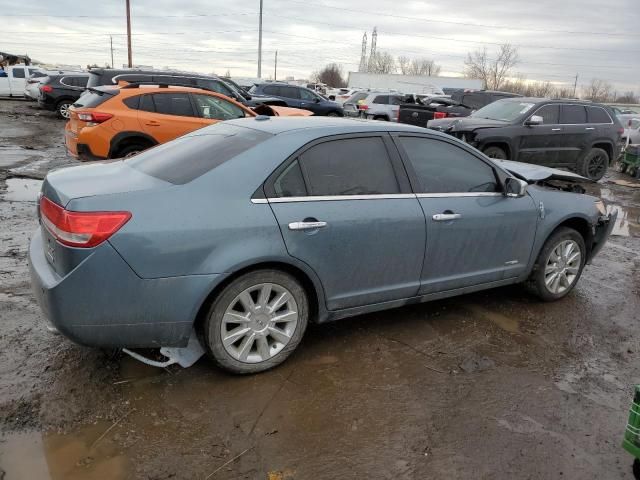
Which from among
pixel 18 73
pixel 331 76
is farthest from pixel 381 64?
pixel 18 73

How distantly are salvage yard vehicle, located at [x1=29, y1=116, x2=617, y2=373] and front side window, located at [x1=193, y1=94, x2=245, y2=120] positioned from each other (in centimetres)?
552

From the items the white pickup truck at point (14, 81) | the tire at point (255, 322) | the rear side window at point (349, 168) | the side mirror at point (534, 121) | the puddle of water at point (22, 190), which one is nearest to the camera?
the tire at point (255, 322)

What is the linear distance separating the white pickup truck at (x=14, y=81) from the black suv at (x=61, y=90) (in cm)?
905

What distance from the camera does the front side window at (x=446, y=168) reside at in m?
3.88

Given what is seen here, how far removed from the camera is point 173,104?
896 centimetres

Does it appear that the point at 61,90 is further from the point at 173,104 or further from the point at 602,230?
the point at 602,230

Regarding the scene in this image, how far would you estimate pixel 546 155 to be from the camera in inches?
425

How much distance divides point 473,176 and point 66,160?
9.66m

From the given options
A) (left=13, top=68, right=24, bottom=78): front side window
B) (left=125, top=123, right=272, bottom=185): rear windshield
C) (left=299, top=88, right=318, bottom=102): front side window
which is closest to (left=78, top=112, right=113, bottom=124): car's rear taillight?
(left=125, top=123, right=272, bottom=185): rear windshield

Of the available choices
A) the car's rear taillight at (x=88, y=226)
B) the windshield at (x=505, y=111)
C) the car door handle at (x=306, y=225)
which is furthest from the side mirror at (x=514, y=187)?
the windshield at (x=505, y=111)

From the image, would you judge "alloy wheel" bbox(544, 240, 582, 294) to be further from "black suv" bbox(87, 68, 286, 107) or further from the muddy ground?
"black suv" bbox(87, 68, 286, 107)

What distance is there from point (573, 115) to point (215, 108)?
7.46m

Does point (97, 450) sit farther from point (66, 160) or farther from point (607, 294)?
point (66, 160)

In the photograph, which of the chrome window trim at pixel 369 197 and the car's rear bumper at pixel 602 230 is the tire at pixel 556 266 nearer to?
the car's rear bumper at pixel 602 230
